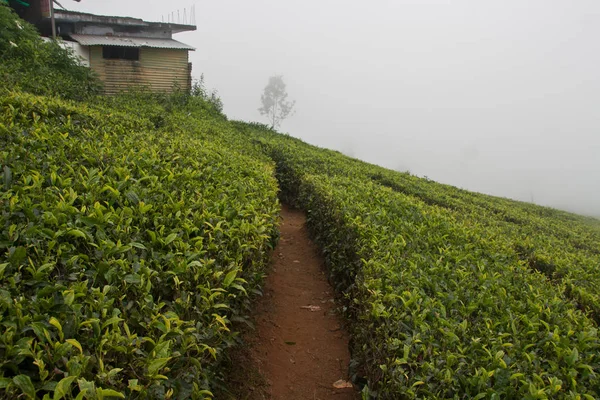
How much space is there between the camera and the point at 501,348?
2.66 metres

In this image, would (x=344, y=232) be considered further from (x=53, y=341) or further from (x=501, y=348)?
(x=53, y=341)

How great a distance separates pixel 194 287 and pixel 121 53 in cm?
1778

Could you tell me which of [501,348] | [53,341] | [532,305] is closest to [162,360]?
[53,341]

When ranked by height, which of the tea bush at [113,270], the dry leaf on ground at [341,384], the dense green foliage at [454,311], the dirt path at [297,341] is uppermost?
the tea bush at [113,270]

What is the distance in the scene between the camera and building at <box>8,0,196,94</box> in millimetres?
15938

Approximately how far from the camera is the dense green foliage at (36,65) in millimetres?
9703

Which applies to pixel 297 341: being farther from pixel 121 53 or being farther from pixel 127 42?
pixel 121 53

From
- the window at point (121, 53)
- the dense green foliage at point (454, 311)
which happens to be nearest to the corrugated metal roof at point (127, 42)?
the window at point (121, 53)

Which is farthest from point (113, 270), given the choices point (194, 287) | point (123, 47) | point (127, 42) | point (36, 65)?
point (123, 47)

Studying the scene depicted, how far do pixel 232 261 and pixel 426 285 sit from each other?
181cm

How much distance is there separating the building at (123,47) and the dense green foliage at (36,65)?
2696 millimetres

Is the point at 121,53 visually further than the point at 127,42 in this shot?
Yes

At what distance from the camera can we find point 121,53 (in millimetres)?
16938

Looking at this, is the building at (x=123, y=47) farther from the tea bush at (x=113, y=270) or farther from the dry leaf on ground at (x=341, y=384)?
the dry leaf on ground at (x=341, y=384)
